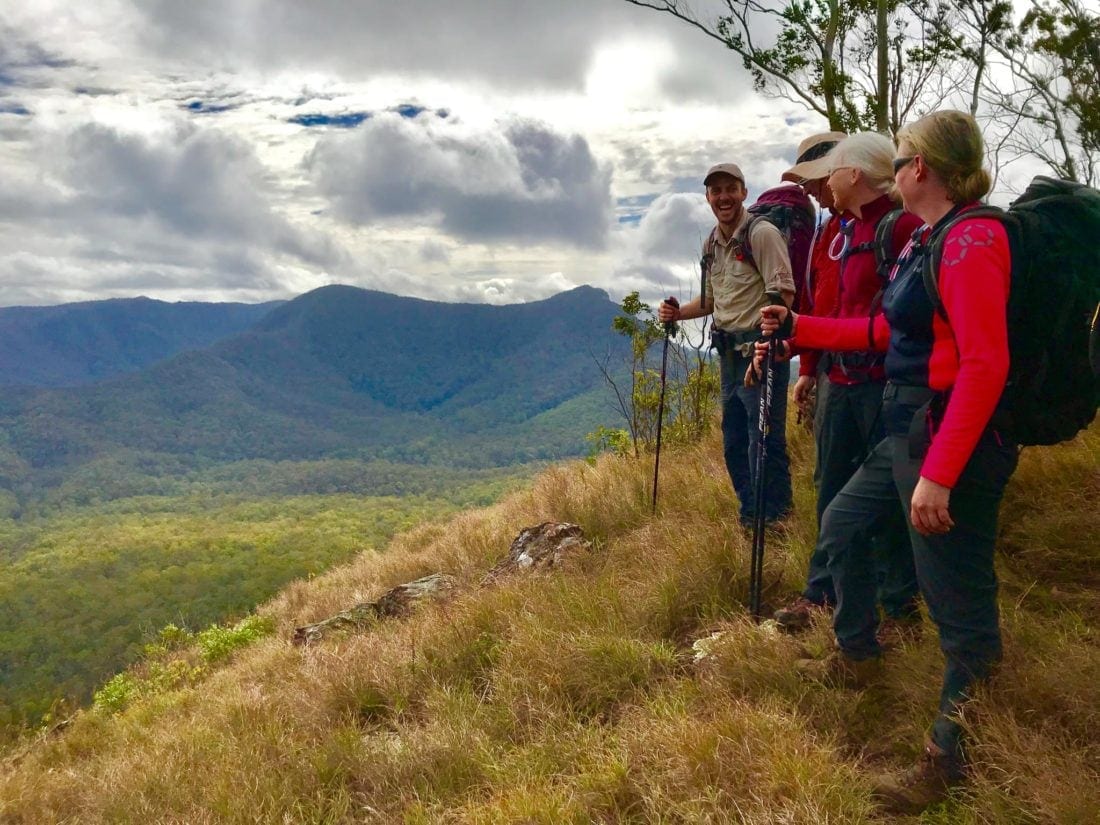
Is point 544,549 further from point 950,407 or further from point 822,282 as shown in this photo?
point 950,407

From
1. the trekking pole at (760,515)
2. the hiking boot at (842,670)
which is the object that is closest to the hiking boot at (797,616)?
the trekking pole at (760,515)

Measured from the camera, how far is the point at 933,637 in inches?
115

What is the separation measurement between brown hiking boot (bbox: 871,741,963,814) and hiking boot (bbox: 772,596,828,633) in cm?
109

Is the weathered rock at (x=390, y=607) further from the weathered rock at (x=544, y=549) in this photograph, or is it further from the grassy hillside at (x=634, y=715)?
the grassy hillside at (x=634, y=715)

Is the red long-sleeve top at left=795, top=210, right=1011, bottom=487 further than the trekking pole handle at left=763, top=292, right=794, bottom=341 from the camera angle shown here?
No

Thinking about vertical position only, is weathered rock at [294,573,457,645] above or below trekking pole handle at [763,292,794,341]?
below

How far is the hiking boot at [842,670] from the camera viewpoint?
2900mm

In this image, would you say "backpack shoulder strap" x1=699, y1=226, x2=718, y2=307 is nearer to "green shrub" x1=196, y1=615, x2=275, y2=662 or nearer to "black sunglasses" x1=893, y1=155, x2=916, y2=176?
"black sunglasses" x1=893, y1=155, x2=916, y2=176

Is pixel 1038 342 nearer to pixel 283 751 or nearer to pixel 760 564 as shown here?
pixel 760 564

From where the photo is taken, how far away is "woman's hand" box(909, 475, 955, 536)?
2027mm

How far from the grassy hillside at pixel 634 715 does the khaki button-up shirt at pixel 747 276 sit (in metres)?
1.29

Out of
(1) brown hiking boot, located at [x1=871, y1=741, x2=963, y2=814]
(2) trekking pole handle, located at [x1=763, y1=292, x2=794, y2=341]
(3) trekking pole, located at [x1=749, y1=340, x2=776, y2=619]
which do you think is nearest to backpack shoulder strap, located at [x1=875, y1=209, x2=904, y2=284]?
(2) trekking pole handle, located at [x1=763, y1=292, x2=794, y2=341]

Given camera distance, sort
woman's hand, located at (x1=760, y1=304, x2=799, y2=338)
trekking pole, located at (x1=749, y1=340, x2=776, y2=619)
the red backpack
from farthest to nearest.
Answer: the red backpack
trekking pole, located at (x1=749, y1=340, x2=776, y2=619)
woman's hand, located at (x1=760, y1=304, x2=799, y2=338)

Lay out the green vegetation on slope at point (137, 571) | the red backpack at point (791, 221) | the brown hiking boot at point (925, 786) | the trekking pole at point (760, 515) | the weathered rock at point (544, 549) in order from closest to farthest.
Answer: the brown hiking boot at point (925, 786) → the trekking pole at point (760, 515) → the red backpack at point (791, 221) → the weathered rock at point (544, 549) → the green vegetation on slope at point (137, 571)
